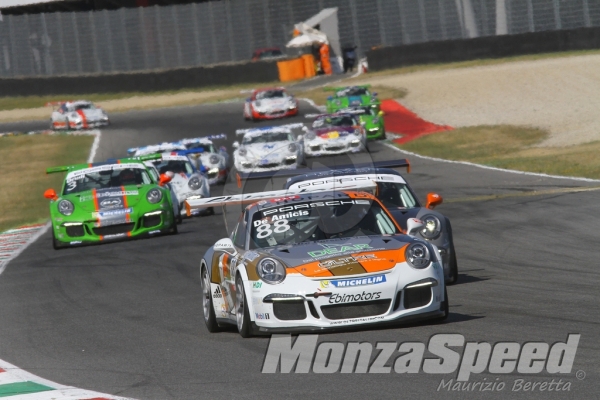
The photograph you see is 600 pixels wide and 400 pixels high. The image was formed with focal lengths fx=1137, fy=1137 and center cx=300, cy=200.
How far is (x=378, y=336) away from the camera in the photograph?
7.52 metres

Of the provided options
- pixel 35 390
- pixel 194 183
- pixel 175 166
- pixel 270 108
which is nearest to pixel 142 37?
pixel 270 108

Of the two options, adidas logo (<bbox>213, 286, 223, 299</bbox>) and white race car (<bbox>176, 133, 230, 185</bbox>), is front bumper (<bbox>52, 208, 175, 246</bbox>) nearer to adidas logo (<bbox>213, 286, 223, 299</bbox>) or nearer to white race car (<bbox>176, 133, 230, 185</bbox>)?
white race car (<bbox>176, 133, 230, 185</bbox>)

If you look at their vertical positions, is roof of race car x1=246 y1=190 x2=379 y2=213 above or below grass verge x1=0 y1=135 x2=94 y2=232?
above

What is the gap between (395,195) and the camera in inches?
442

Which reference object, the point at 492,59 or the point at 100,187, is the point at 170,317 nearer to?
the point at 100,187

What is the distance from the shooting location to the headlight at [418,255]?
780 centimetres

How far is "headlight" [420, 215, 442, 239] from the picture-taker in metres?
10.1

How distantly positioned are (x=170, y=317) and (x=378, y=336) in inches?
102

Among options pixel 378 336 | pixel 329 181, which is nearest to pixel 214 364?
pixel 378 336

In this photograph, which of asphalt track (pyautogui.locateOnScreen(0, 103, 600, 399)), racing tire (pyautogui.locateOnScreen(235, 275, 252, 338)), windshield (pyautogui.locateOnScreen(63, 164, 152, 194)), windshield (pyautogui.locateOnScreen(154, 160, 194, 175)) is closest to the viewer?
asphalt track (pyautogui.locateOnScreen(0, 103, 600, 399))

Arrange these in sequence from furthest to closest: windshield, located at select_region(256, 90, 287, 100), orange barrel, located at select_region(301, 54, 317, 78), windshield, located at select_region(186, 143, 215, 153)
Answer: orange barrel, located at select_region(301, 54, 317, 78) → windshield, located at select_region(256, 90, 287, 100) → windshield, located at select_region(186, 143, 215, 153)

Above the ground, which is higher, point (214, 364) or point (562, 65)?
point (214, 364)

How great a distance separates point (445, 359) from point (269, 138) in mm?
21458

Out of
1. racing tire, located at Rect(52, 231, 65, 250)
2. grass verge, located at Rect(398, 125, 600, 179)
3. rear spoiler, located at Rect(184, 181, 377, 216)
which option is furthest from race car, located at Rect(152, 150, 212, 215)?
rear spoiler, located at Rect(184, 181, 377, 216)
